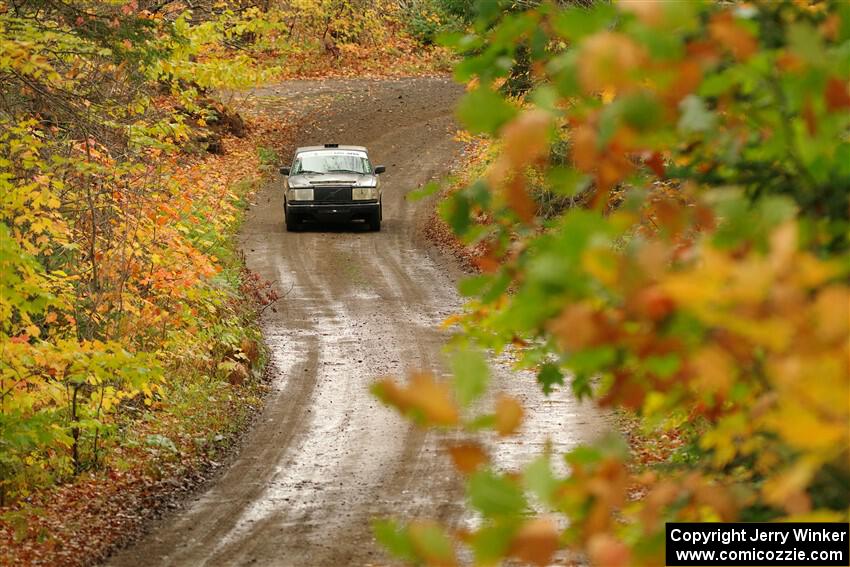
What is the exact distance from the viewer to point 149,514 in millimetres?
9500

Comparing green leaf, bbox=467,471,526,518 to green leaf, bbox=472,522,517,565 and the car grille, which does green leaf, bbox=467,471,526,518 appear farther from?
the car grille

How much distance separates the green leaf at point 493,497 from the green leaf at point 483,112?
781 millimetres

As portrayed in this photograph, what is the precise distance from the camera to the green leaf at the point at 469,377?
2156mm

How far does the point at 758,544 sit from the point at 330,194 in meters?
21.5

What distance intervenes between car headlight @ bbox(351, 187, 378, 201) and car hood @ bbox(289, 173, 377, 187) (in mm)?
116

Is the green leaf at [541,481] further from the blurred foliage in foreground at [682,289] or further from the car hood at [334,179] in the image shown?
the car hood at [334,179]

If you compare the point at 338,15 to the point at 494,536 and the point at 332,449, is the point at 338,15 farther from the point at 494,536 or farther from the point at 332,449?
the point at 494,536

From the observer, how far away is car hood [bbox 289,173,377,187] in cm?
2419

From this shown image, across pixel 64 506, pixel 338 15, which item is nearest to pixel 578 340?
pixel 64 506

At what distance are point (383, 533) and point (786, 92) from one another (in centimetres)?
130

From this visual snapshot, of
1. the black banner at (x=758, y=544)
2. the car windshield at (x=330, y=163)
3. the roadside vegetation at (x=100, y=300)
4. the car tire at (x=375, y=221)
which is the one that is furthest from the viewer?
the car tire at (x=375, y=221)

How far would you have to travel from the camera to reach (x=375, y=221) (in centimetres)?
2502

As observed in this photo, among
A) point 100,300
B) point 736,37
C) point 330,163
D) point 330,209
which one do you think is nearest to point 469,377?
point 736,37

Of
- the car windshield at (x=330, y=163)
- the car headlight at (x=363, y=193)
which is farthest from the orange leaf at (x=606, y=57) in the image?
the car windshield at (x=330, y=163)
